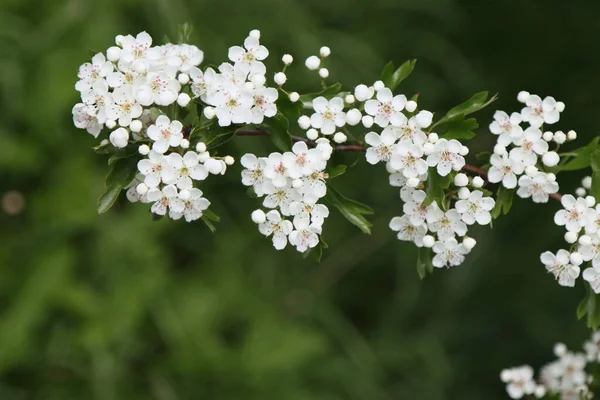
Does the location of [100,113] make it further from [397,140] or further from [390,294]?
[390,294]

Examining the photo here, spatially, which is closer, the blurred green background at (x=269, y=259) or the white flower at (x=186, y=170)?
the white flower at (x=186, y=170)

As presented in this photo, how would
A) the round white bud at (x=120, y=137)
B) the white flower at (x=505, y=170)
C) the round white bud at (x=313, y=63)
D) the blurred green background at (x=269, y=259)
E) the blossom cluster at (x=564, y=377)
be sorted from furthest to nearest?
the blurred green background at (x=269, y=259)
the blossom cluster at (x=564, y=377)
the round white bud at (x=313, y=63)
the white flower at (x=505, y=170)
the round white bud at (x=120, y=137)

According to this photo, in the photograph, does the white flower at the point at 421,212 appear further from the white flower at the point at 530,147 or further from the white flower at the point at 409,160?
the white flower at the point at 530,147

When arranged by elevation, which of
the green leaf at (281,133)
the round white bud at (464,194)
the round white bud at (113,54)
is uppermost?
the round white bud at (464,194)

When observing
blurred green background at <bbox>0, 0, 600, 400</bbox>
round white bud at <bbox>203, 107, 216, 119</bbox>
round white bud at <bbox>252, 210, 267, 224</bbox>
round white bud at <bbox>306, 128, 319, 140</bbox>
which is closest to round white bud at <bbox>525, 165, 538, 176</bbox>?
round white bud at <bbox>306, 128, 319, 140</bbox>

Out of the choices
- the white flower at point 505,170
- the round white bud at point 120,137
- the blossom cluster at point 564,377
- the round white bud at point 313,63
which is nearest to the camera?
the round white bud at point 120,137

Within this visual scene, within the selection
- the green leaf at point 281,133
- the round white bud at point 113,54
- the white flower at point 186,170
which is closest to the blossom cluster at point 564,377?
the green leaf at point 281,133

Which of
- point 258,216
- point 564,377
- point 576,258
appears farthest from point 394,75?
point 564,377
